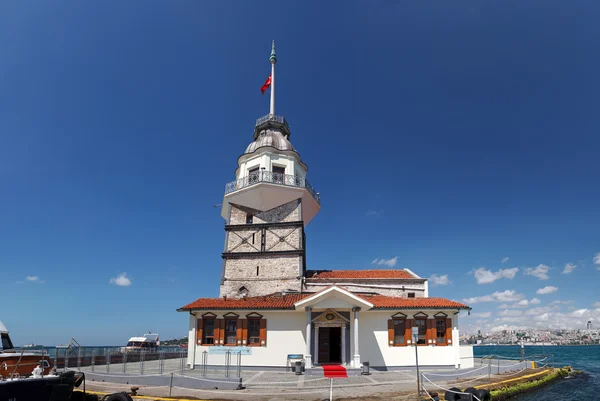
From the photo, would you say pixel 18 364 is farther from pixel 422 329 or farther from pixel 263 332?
pixel 422 329

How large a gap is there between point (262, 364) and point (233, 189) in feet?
44.6

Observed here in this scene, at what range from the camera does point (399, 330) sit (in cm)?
2283

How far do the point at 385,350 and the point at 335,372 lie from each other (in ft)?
12.5

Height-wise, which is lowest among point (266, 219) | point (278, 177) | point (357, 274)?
point (357, 274)

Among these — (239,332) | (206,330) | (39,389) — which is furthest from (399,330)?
(39,389)

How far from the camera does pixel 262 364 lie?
2245 cm

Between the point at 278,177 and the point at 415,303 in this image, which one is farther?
the point at 278,177

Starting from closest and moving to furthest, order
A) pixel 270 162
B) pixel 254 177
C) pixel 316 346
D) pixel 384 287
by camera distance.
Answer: pixel 316 346 < pixel 384 287 < pixel 254 177 < pixel 270 162

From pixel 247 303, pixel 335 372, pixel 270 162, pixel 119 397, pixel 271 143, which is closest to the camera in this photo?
pixel 119 397

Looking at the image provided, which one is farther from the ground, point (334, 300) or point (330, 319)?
point (334, 300)

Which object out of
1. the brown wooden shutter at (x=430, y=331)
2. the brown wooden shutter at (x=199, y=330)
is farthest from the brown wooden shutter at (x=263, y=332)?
the brown wooden shutter at (x=430, y=331)

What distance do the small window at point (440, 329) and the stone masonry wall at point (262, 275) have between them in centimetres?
948

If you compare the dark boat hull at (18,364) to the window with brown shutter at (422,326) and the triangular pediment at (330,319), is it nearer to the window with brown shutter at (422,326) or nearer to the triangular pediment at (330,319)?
the triangular pediment at (330,319)

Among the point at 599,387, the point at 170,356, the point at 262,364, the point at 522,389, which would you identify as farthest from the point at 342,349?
the point at 170,356
